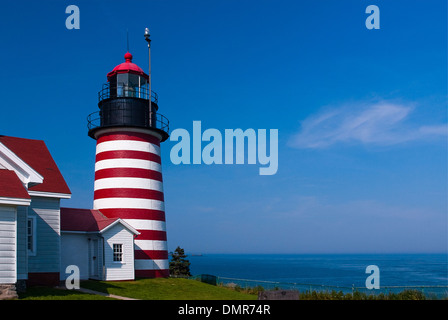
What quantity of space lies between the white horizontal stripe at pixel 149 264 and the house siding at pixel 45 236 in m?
6.48

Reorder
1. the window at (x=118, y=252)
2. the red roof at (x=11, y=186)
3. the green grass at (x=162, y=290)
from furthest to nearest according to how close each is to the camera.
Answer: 1. the window at (x=118, y=252)
2. the green grass at (x=162, y=290)
3. the red roof at (x=11, y=186)

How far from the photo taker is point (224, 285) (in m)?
30.3

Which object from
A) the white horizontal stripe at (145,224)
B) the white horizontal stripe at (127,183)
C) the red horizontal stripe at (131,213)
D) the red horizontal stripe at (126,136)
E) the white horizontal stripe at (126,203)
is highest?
the red horizontal stripe at (126,136)

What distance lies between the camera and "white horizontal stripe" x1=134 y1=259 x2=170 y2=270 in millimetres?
29719

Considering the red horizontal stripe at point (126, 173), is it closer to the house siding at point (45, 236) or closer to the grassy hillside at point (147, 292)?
the house siding at point (45, 236)

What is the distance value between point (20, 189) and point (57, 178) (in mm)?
7136

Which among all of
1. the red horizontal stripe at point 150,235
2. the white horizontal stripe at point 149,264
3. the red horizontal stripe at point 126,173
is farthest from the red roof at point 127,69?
the white horizontal stripe at point 149,264

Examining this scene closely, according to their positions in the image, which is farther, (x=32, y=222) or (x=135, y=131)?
(x=135, y=131)

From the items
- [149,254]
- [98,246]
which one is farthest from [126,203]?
[149,254]

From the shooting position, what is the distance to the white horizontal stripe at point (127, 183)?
29828 mm
